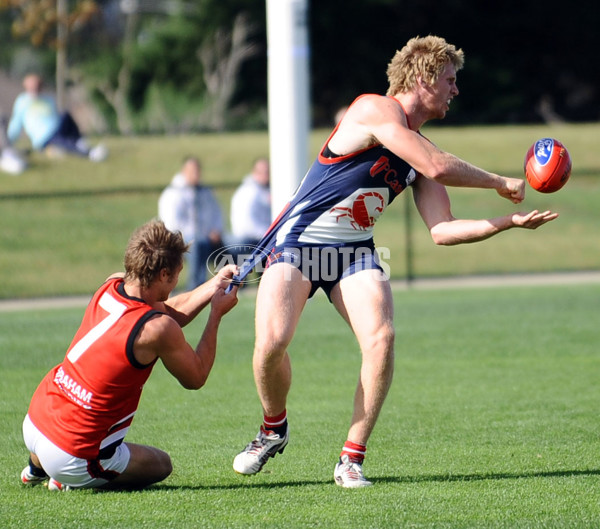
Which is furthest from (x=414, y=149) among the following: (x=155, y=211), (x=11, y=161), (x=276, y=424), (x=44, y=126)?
(x=11, y=161)

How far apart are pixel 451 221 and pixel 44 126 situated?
19.7 meters

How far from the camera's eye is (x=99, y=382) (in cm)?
490

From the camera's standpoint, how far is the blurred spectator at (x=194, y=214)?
48.6 ft

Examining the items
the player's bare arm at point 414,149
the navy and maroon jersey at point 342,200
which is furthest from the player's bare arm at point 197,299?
the player's bare arm at point 414,149

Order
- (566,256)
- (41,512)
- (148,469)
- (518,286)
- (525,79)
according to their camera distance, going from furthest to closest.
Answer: (525,79) < (566,256) < (518,286) < (148,469) < (41,512)

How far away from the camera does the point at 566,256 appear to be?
21.3 m

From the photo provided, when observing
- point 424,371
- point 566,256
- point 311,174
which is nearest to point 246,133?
point 566,256

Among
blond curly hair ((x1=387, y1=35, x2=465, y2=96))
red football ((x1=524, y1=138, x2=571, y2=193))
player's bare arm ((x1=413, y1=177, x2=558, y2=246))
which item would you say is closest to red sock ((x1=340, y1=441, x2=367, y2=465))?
player's bare arm ((x1=413, y1=177, x2=558, y2=246))

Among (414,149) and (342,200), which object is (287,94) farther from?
(414,149)

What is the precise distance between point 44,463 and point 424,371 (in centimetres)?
460

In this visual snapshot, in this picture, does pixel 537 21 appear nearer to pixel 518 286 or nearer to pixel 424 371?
pixel 518 286

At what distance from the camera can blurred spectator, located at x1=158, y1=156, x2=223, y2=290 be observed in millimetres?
14828

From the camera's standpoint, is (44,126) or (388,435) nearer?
(388,435)

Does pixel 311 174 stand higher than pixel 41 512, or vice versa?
pixel 311 174
